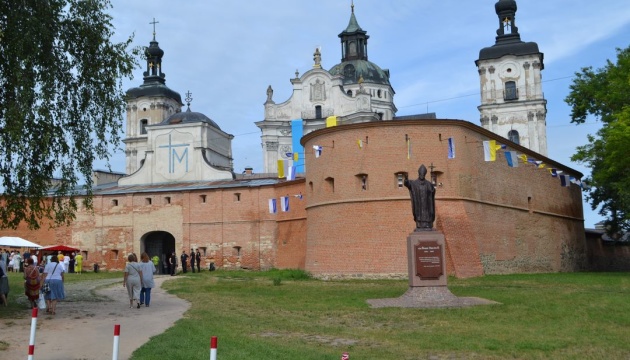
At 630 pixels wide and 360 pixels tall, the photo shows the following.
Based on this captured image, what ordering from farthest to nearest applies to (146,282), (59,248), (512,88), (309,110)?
(512,88), (309,110), (59,248), (146,282)

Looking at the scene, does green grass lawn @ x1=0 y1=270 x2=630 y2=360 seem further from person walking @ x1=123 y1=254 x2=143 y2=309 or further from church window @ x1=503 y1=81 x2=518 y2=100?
church window @ x1=503 y1=81 x2=518 y2=100

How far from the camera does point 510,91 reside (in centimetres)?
6000

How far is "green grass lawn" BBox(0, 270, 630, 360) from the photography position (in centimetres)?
946

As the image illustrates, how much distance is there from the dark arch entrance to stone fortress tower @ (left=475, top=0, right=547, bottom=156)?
3406cm

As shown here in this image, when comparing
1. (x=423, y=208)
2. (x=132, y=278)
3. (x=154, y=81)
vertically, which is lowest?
(x=132, y=278)

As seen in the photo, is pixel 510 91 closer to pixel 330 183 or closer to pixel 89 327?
pixel 330 183

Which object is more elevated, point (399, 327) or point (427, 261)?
point (427, 261)

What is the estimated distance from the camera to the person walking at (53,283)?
14.2 m

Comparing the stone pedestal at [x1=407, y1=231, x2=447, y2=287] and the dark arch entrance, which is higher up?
the dark arch entrance

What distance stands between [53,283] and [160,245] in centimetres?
2346

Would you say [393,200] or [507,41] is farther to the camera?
[507,41]

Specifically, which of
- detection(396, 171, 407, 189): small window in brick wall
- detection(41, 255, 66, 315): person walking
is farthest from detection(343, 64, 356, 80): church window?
detection(41, 255, 66, 315): person walking

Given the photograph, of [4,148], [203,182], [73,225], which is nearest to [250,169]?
[203,182]

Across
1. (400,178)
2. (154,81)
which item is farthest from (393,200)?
(154,81)
